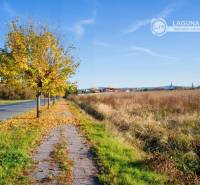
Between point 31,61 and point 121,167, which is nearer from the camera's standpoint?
point 121,167

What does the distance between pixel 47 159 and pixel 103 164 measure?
1664 mm

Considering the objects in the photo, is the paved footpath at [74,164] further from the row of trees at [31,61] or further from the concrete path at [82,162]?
the row of trees at [31,61]

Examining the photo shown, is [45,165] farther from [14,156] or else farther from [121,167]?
[121,167]

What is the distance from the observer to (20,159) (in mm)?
9703

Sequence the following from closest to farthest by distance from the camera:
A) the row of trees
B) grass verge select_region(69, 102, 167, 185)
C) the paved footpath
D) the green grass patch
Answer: grass verge select_region(69, 102, 167, 185), the paved footpath, the green grass patch, the row of trees

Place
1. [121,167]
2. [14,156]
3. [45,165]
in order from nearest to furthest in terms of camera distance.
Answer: [121,167] → [45,165] → [14,156]

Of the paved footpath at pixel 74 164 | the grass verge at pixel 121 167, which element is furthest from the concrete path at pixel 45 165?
the grass verge at pixel 121 167

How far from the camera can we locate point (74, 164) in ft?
31.2

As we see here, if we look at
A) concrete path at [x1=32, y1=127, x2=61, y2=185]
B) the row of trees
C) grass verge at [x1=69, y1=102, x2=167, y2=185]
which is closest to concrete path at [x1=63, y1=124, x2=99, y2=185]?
grass verge at [x1=69, y1=102, x2=167, y2=185]

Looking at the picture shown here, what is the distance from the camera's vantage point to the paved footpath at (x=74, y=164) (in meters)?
7.92

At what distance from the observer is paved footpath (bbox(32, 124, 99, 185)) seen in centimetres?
792

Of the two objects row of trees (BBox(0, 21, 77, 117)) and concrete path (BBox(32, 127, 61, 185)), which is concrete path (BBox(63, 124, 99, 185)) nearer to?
concrete path (BBox(32, 127, 61, 185))

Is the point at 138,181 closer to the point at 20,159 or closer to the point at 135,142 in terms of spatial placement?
the point at 20,159

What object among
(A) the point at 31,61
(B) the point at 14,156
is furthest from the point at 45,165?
(A) the point at 31,61
